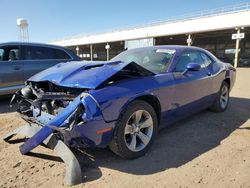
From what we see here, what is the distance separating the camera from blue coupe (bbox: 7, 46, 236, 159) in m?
2.99

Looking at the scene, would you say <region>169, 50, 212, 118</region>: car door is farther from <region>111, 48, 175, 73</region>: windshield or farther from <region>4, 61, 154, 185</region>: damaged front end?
<region>4, 61, 154, 185</region>: damaged front end

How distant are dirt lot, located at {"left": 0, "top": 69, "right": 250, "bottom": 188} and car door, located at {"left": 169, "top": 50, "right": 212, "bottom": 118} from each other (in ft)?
1.58

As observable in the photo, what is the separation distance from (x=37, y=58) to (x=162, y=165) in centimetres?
532

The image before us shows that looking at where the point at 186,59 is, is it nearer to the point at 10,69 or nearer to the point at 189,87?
the point at 189,87

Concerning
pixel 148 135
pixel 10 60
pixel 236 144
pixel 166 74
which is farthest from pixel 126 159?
pixel 10 60

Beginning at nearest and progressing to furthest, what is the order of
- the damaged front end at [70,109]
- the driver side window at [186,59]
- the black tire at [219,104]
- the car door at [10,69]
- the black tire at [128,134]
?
the damaged front end at [70,109], the black tire at [128,134], the driver side window at [186,59], the black tire at [219,104], the car door at [10,69]

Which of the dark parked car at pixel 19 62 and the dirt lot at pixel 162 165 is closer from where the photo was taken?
the dirt lot at pixel 162 165

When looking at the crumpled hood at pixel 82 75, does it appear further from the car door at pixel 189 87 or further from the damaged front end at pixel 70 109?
the car door at pixel 189 87

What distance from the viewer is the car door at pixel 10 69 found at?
6668mm

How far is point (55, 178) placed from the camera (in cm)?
303

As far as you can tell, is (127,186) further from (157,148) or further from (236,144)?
(236,144)

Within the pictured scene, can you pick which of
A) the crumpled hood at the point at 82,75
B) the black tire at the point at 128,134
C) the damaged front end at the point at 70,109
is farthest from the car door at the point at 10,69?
the black tire at the point at 128,134

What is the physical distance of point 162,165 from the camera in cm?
336

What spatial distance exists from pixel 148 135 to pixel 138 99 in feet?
1.85
